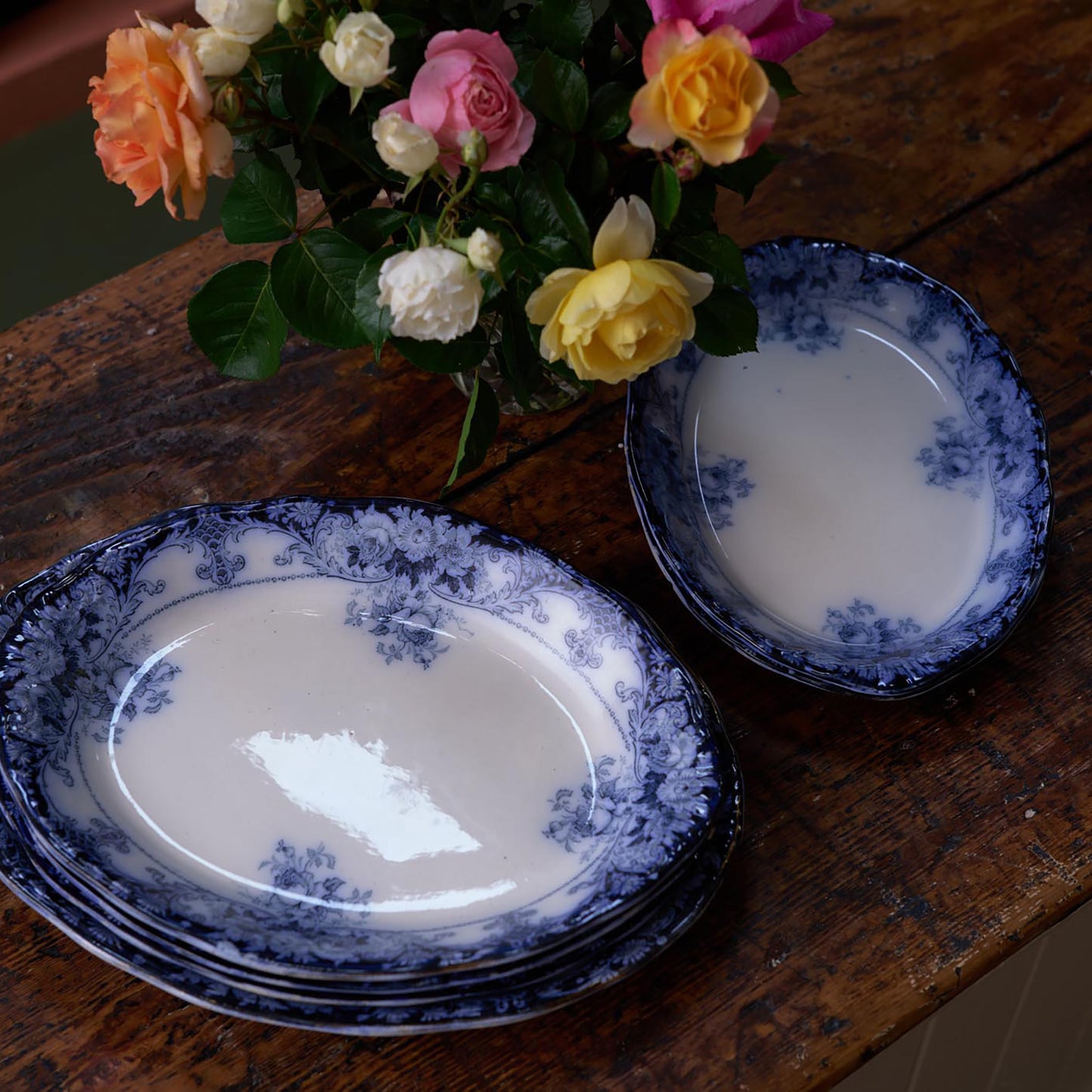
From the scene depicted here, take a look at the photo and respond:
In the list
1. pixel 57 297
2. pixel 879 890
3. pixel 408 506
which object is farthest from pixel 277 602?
pixel 57 297

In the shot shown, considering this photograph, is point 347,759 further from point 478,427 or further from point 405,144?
point 405,144

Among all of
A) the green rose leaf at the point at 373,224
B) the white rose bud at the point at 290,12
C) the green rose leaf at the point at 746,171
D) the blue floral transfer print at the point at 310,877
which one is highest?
the white rose bud at the point at 290,12

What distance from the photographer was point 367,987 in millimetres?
439

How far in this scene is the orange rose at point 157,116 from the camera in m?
0.42

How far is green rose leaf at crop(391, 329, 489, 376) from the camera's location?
1.66 ft

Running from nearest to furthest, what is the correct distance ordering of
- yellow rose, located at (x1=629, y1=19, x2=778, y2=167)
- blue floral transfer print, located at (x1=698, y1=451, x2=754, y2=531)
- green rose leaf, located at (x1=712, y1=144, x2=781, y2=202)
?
yellow rose, located at (x1=629, y1=19, x2=778, y2=167), green rose leaf, located at (x1=712, y1=144, x2=781, y2=202), blue floral transfer print, located at (x1=698, y1=451, x2=754, y2=531)

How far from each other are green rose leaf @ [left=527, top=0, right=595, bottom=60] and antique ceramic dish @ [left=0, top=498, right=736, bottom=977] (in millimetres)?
208

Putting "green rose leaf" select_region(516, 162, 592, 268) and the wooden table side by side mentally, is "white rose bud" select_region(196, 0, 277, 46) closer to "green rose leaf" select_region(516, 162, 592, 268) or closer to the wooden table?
"green rose leaf" select_region(516, 162, 592, 268)

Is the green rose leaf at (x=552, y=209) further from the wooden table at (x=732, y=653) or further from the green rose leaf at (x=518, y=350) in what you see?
the wooden table at (x=732, y=653)

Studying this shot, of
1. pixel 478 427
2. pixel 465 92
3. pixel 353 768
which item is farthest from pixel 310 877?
pixel 465 92

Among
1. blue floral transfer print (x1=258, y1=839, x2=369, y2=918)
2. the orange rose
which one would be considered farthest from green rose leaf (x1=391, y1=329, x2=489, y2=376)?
blue floral transfer print (x1=258, y1=839, x2=369, y2=918)

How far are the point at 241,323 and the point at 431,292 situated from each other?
0.44 feet

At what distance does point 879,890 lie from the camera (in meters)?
0.53

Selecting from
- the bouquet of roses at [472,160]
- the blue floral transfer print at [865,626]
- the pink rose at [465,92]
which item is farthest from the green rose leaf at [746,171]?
the blue floral transfer print at [865,626]
